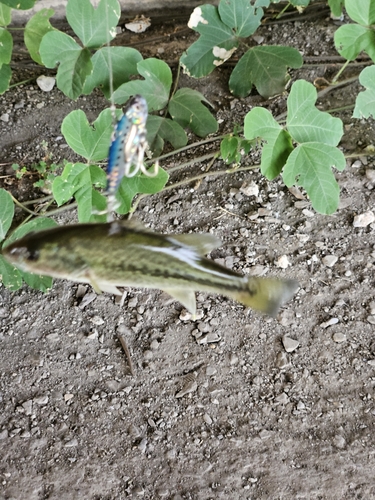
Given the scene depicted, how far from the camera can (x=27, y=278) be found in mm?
1293

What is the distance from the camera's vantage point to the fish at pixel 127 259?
1.94 feet

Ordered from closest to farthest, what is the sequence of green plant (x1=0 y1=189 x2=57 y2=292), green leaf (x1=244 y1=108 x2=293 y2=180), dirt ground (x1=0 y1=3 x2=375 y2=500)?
green plant (x1=0 y1=189 x2=57 y2=292)
green leaf (x1=244 y1=108 x2=293 y2=180)
dirt ground (x1=0 y1=3 x2=375 y2=500)

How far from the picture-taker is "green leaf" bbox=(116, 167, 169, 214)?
40.5 inches

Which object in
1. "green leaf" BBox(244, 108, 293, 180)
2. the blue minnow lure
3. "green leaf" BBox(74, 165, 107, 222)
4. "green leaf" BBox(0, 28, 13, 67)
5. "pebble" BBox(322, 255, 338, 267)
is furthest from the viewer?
"pebble" BBox(322, 255, 338, 267)

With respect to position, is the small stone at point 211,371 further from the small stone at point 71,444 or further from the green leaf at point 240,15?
the green leaf at point 240,15

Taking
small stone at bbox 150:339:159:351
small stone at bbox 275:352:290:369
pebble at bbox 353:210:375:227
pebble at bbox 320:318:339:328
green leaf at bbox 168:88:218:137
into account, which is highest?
green leaf at bbox 168:88:218:137

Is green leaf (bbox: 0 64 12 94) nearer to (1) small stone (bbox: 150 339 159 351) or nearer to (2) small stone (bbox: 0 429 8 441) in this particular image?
(1) small stone (bbox: 150 339 159 351)

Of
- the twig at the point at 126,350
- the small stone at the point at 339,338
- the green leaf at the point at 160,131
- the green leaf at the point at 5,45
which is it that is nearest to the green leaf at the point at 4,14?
the green leaf at the point at 5,45

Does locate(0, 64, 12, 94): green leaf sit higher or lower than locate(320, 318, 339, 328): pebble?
higher

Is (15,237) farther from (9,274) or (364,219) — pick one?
(364,219)

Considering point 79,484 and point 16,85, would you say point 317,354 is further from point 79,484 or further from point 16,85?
point 16,85

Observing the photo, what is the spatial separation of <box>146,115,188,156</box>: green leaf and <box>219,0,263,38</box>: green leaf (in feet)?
1.00

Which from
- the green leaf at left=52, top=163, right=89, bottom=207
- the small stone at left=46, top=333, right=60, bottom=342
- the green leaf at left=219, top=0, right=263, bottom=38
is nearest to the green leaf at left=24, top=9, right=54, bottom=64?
the green leaf at left=219, top=0, right=263, bottom=38

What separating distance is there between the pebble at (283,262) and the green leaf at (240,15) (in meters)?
0.67
